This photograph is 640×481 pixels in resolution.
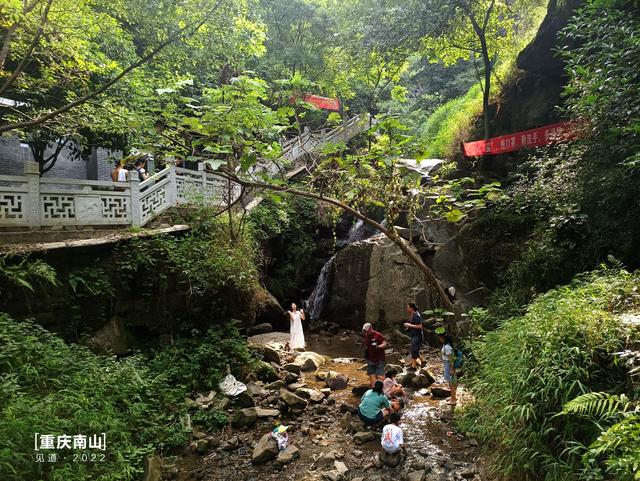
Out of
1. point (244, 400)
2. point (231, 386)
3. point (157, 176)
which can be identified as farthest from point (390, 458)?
point (157, 176)

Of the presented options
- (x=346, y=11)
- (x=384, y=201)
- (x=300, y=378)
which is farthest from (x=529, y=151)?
(x=346, y=11)

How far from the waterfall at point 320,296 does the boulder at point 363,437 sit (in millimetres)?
8428

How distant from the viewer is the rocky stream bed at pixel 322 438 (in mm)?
5649

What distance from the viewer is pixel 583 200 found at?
730 centimetres

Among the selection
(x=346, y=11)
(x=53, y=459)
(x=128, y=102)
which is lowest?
(x=53, y=459)

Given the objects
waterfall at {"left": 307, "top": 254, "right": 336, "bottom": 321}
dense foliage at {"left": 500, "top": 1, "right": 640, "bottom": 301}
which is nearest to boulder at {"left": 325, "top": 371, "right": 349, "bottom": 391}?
dense foliage at {"left": 500, "top": 1, "right": 640, "bottom": 301}

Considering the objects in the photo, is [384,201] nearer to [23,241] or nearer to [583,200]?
[583,200]

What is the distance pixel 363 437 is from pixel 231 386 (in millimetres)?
3071

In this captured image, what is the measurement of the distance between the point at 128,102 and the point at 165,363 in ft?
22.9

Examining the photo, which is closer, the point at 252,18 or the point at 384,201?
the point at 384,201

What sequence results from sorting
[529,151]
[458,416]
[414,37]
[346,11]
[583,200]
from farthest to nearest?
[346,11] < [414,37] < [529,151] < [583,200] < [458,416]

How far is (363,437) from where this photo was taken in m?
6.43

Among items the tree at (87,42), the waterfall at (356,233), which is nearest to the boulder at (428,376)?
the tree at (87,42)

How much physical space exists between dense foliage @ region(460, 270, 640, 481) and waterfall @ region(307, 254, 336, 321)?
973cm
